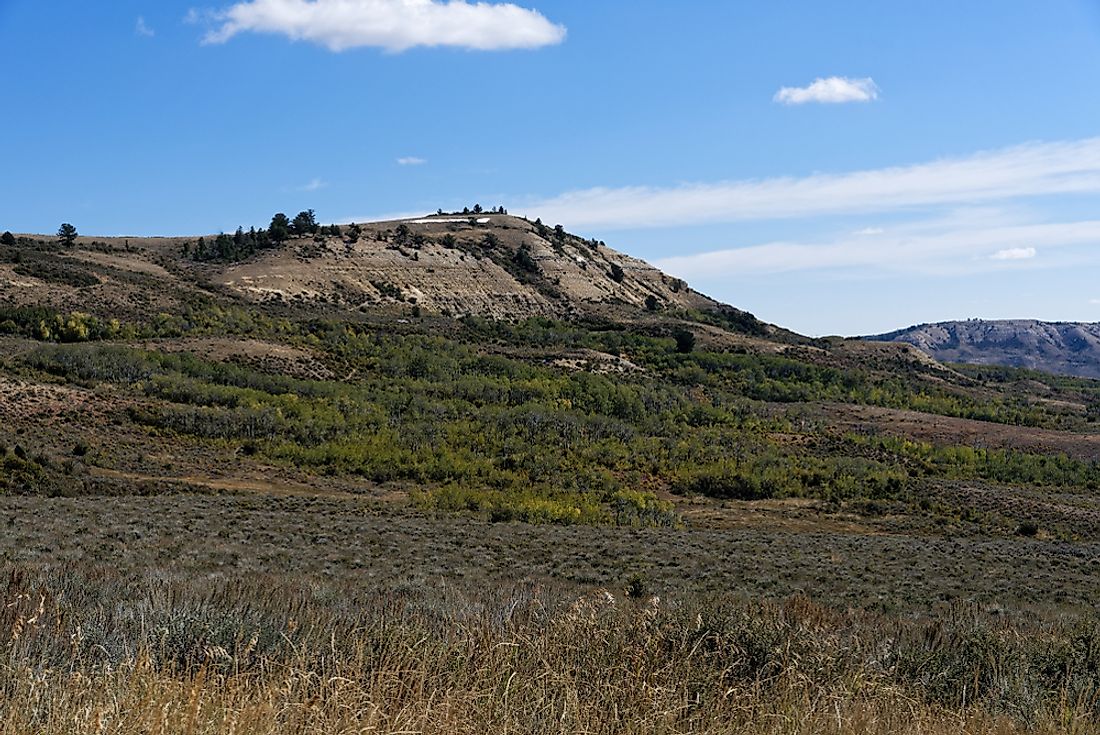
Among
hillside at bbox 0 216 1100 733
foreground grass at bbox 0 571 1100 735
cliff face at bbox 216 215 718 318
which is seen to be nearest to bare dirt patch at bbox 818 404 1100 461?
hillside at bbox 0 216 1100 733

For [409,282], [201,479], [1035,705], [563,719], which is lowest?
[201,479]

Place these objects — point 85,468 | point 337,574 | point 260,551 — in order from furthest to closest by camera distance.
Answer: point 85,468 < point 260,551 < point 337,574

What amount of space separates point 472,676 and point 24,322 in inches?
2057

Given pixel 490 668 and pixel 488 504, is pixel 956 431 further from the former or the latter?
pixel 490 668

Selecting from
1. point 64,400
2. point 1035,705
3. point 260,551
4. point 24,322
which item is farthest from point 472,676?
point 24,322

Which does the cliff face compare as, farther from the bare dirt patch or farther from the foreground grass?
the foreground grass

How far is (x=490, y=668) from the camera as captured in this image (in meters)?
5.04

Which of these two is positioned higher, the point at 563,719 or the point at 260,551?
the point at 563,719

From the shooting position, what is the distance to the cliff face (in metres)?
77.2

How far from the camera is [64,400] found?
38031 mm

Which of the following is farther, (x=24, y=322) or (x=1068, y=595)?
(x=24, y=322)

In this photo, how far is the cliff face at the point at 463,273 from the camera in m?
77.2

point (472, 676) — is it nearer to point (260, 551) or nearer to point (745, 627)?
point (745, 627)

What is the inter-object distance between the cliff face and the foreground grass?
66.3 m
